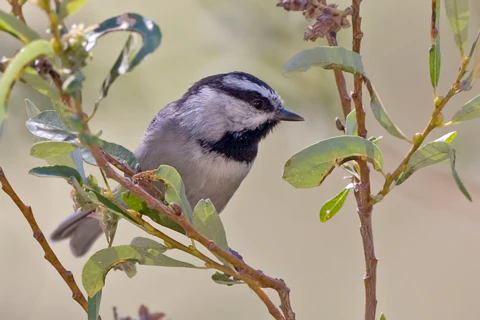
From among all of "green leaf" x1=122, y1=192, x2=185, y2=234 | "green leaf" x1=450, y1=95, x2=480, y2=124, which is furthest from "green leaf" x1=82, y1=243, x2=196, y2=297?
"green leaf" x1=450, y1=95, x2=480, y2=124

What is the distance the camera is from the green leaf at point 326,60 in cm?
166

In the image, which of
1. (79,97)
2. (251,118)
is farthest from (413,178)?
(79,97)

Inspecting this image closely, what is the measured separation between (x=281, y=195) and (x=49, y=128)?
4.23 m

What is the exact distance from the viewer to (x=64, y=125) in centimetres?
175

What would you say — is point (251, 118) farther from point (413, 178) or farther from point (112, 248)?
point (112, 248)

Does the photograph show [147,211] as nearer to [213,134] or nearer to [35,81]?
[35,81]

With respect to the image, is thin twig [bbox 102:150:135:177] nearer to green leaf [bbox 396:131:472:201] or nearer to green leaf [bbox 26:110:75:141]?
green leaf [bbox 26:110:75:141]

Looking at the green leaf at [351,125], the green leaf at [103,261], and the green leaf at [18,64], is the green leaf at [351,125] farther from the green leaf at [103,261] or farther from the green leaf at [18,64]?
the green leaf at [18,64]

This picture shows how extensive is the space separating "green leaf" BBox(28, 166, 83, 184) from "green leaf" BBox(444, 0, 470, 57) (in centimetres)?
102

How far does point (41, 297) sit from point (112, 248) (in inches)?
128

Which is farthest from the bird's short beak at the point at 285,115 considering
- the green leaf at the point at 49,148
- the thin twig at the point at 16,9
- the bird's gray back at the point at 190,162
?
the thin twig at the point at 16,9

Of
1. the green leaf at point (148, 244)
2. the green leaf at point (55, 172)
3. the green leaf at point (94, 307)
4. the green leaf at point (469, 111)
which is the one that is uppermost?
the green leaf at point (469, 111)

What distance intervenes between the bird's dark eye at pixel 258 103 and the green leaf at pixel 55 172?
184 centimetres

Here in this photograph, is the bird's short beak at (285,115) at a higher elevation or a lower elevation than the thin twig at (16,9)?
higher
